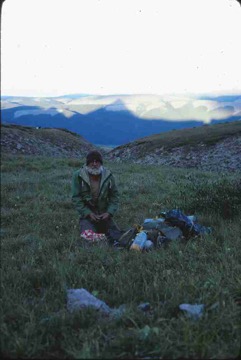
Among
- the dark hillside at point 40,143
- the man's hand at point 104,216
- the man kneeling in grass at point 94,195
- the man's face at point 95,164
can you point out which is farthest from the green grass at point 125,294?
the dark hillside at point 40,143

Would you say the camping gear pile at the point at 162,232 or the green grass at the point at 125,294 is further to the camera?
the camping gear pile at the point at 162,232

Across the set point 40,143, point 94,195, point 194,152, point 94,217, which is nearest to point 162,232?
point 94,217

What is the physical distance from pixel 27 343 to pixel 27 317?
0.56 meters

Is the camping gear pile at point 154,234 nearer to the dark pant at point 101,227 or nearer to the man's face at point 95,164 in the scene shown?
the dark pant at point 101,227

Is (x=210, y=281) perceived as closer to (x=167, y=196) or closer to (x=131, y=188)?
(x=167, y=196)

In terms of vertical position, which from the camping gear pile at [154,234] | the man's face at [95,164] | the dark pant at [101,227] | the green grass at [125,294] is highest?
the man's face at [95,164]

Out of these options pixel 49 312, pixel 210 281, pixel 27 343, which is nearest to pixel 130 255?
pixel 210 281

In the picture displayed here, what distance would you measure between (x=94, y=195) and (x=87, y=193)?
166 millimetres

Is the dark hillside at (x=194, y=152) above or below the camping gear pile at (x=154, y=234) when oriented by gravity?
below

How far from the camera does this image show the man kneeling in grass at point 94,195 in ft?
27.0

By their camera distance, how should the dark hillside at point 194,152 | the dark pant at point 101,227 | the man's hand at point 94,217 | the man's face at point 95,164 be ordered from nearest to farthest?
the dark pant at point 101,227
the man's face at point 95,164
the man's hand at point 94,217
the dark hillside at point 194,152

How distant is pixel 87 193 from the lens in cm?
852

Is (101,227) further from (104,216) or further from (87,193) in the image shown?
(87,193)

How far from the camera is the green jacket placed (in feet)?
27.5
